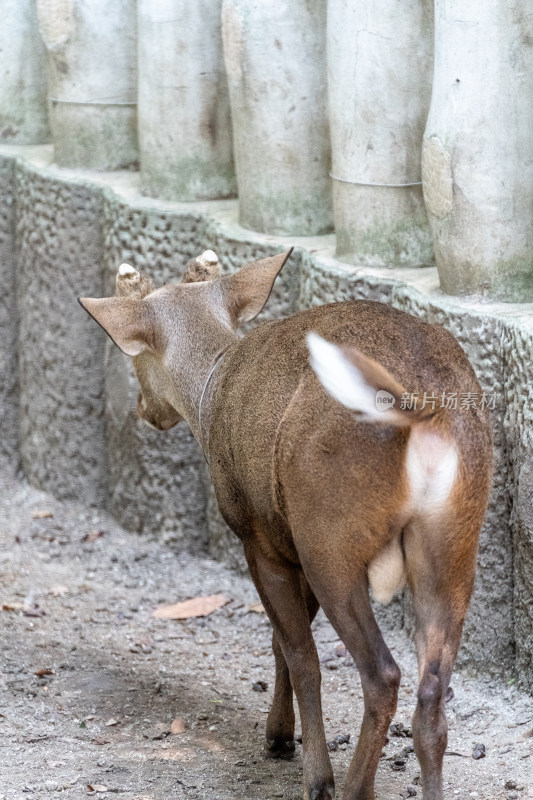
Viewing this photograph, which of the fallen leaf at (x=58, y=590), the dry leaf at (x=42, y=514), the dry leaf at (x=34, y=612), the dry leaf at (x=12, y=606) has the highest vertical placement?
the dry leaf at (x=42, y=514)

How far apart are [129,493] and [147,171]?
1.60 m

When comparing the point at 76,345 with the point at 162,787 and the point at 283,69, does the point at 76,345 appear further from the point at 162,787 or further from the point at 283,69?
the point at 162,787

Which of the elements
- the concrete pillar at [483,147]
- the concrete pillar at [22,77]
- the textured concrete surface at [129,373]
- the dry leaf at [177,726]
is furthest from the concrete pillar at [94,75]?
the dry leaf at [177,726]

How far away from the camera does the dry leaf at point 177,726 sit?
4.03 meters

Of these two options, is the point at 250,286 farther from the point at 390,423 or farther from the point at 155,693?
the point at 155,693

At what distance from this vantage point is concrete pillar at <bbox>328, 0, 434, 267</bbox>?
426cm

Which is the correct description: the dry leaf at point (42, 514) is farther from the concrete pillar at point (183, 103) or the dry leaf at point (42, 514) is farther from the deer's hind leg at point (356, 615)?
the deer's hind leg at point (356, 615)

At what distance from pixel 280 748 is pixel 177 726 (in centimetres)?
42

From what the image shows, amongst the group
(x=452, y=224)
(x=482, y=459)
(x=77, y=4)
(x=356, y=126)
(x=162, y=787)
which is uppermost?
(x=77, y=4)

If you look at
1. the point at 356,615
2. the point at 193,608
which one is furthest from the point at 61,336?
the point at 356,615

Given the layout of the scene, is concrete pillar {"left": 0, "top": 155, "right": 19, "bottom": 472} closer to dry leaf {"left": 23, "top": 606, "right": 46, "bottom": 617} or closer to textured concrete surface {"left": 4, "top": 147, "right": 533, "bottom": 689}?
textured concrete surface {"left": 4, "top": 147, "right": 533, "bottom": 689}

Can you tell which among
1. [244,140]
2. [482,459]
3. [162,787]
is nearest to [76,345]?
[244,140]

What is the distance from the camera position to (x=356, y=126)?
441 centimetres

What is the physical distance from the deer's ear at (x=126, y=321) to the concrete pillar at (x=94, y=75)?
216cm
